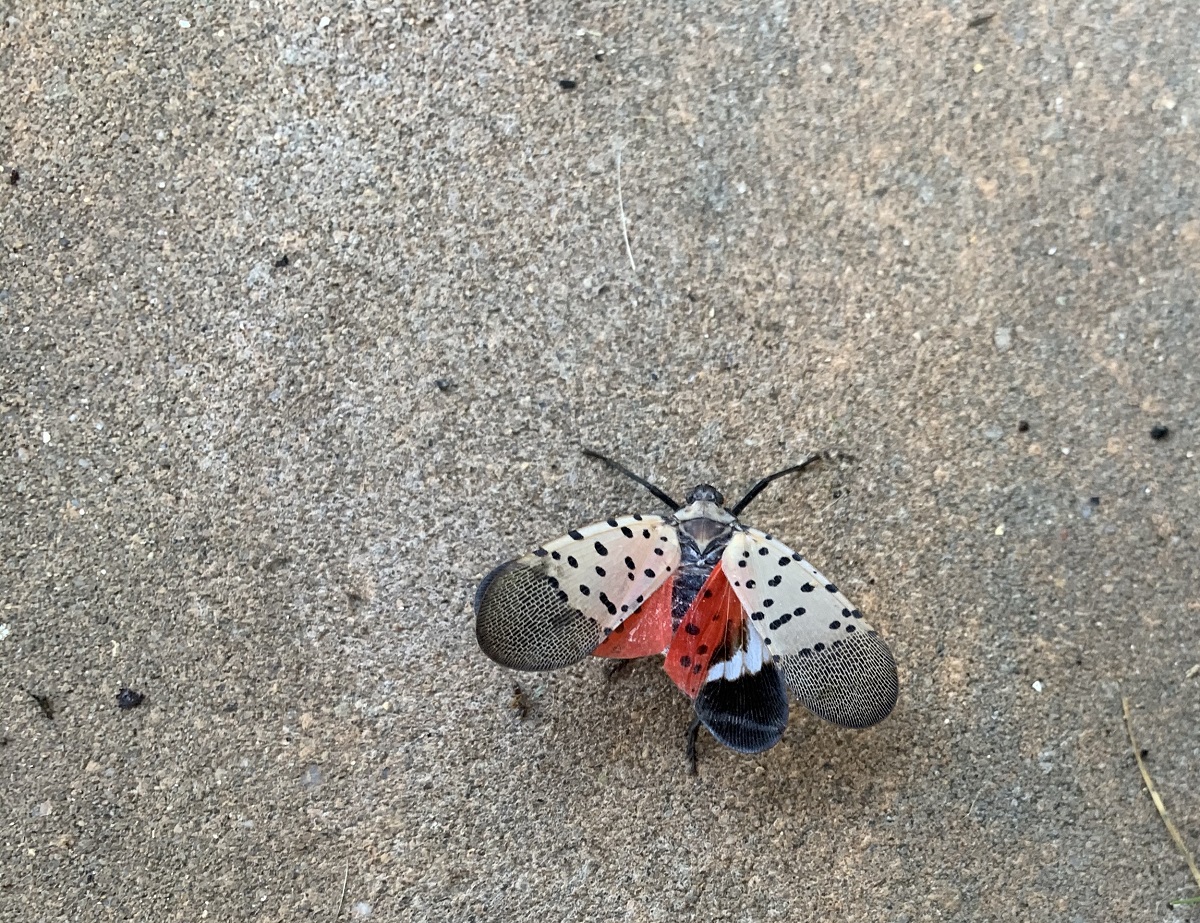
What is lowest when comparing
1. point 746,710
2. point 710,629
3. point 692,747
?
point 692,747

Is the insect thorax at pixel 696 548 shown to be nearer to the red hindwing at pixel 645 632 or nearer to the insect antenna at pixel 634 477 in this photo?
the red hindwing at pixel 645 632

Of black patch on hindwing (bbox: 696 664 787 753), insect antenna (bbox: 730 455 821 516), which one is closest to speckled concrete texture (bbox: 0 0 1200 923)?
insect antenna (bbox: 730 455 821 516)

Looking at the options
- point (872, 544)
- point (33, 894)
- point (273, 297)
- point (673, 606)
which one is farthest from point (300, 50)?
point (33, 894)

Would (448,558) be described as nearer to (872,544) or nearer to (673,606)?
(673,606)

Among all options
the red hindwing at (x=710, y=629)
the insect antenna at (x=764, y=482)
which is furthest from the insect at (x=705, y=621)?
the insect antenna at (x=764, y=482)

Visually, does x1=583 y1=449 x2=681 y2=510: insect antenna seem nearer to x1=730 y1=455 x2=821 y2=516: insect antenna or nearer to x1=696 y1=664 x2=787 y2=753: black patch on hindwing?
x1=730 y1=455 x2=821 y2=516: insect antenna

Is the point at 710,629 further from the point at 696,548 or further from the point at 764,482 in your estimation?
the point at 764,482

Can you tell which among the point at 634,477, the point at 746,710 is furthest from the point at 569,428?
the point at 746,710
